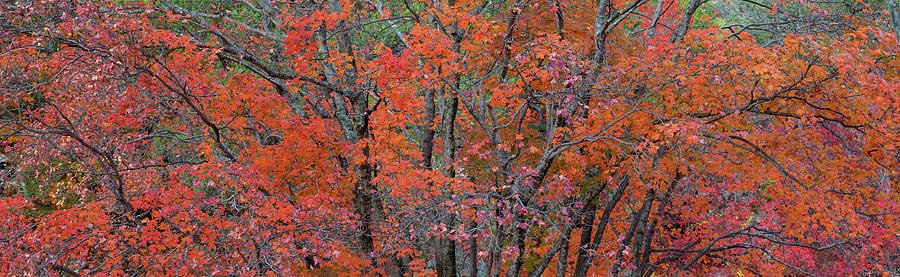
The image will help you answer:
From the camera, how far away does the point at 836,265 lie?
14.1 m

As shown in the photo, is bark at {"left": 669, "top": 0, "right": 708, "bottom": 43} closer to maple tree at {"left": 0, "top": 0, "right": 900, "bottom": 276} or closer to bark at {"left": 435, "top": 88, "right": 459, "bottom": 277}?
maple tree at {"left": 0, "top": 0, "right": 900, "bottom": 276}

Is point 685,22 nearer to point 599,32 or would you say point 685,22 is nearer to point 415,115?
point 599,32

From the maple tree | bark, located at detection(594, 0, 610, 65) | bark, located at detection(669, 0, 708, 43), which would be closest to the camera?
the maple tree

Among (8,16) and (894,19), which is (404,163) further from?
(894,19)

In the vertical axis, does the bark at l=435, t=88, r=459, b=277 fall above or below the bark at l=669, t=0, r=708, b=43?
below

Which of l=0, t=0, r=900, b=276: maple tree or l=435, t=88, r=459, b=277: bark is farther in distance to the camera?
l=435, t=88, r=459, b=277: bark

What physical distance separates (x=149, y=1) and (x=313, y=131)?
347 centimetres

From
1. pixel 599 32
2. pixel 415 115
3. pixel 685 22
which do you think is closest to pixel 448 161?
pixel 415 115

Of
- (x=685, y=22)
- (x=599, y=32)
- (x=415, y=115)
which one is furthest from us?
(x=415, y=115)

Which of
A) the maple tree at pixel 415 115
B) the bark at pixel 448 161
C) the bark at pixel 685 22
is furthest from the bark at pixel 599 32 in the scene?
the bark at pixel 448 161

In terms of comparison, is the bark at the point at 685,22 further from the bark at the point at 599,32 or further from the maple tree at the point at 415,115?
the bark at the point at 599,32

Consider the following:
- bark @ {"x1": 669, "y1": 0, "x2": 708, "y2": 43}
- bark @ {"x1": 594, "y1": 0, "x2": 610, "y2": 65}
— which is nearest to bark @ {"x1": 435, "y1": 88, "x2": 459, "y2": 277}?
bark @ {"x1": 594, "y1": 0, "x2": 610, "y2": 65}

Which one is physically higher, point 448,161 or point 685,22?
point 685,22

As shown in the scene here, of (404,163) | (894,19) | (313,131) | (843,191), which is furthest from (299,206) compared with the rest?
(843,191)
